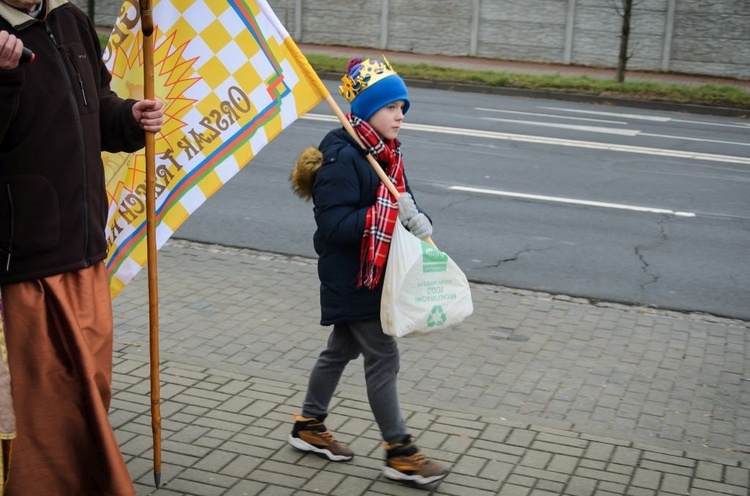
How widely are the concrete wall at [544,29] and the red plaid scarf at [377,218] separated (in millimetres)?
23656

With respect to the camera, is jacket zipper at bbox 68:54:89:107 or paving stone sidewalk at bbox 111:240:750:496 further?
paving stone sidewalk at bbox 111:240:750:496

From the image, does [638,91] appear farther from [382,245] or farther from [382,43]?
[382,245]

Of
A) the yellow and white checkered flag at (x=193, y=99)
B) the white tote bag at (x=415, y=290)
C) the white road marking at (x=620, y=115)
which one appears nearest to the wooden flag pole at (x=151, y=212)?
the yellow and white checkered flag at (x=193, y=99)

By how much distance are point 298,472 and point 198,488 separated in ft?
1.42

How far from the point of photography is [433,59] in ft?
Answer: 91.4

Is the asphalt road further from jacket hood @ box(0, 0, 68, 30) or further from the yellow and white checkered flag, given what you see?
jacket hood @ box(0, 0, 68, 30)

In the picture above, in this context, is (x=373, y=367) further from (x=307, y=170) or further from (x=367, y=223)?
(x=307, y=170)

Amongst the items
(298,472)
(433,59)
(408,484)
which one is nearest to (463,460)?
(408,484)

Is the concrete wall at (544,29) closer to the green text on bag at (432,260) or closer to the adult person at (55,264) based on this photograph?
the green text on bag at (432,260)

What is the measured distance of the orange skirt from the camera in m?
3.35

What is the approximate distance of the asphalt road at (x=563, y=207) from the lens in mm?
7883

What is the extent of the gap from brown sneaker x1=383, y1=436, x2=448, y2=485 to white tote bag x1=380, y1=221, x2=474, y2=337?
0.56m

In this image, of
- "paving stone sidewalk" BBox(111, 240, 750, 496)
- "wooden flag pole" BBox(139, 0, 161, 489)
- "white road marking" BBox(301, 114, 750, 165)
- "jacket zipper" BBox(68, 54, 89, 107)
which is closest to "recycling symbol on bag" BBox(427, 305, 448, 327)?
A: "paving stone sidewalk" BBox(111, 240, 750, 496)

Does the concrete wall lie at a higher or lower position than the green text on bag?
lower
